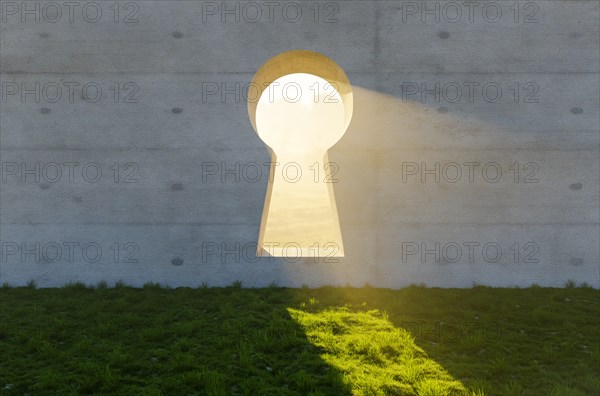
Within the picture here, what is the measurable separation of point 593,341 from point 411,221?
316cm

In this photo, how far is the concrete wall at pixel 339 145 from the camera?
868cm

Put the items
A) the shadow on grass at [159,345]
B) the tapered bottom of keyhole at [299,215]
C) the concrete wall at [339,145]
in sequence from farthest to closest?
the tapered bottom of keyhole at [299,215] < the concrete wall at [339,145] < the shadow on grass at [159,345]

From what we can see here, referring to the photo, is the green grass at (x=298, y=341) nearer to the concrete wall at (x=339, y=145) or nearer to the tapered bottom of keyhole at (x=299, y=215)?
the concrete wall at (x=339, y=145)

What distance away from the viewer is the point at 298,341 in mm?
6238

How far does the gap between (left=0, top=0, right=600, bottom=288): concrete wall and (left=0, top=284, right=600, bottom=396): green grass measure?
1.94 feet

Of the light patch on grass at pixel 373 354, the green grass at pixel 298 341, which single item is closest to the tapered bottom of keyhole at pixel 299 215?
the green grass at pixel 298 341

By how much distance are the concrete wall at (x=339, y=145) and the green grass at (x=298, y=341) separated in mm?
592

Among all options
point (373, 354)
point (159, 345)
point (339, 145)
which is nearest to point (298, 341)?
point (373, 354)

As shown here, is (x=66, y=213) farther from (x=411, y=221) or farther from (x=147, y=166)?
(x=411, y=221)

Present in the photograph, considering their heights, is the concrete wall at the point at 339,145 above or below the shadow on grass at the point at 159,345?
above

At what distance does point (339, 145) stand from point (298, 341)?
361cm

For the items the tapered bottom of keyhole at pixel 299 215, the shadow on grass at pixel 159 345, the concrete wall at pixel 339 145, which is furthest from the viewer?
the tapered bottom of keyhole at pixel 299 215

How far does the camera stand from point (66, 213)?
28.7 ft

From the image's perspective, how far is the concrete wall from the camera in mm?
8680
